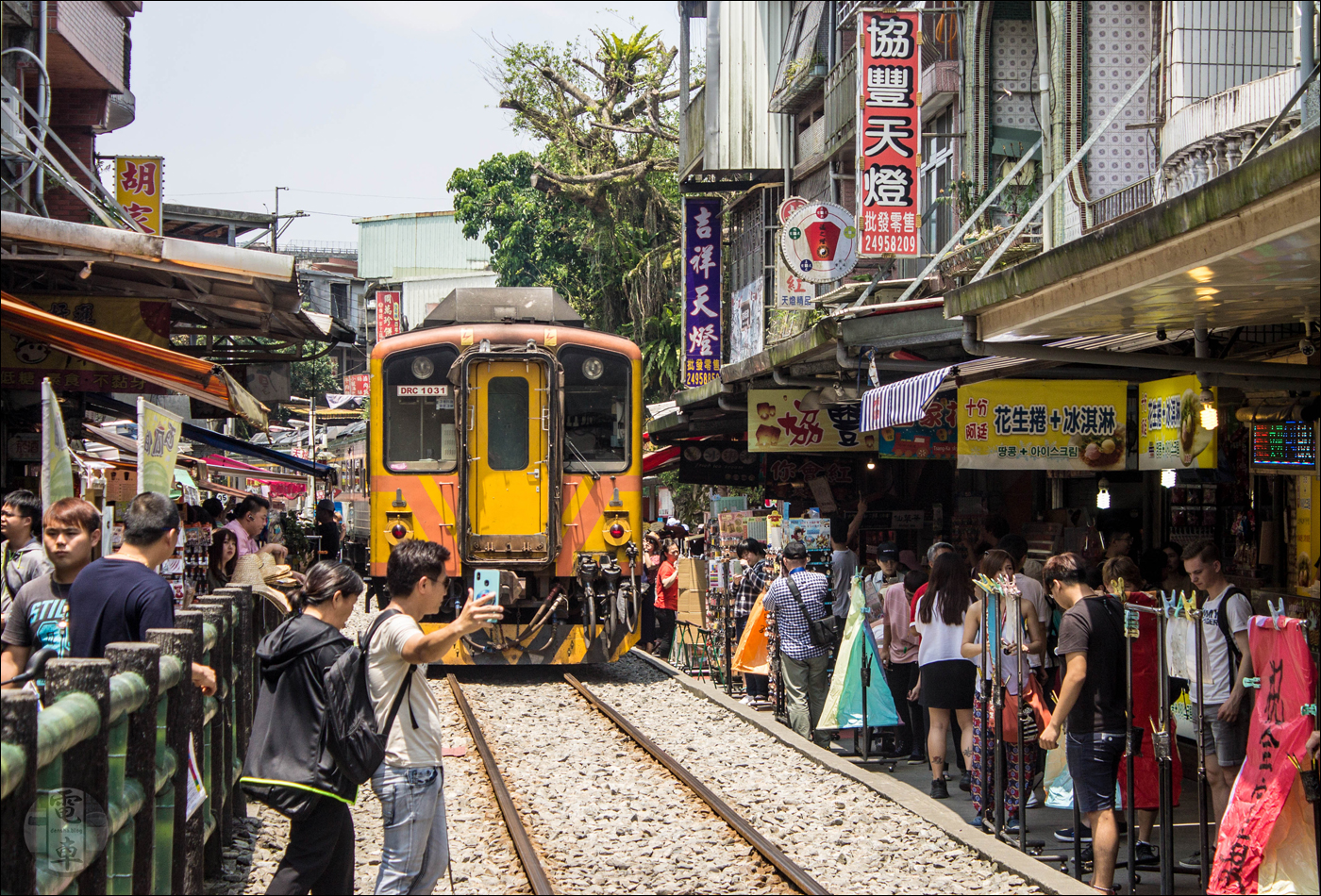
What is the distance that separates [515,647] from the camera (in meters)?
13.2

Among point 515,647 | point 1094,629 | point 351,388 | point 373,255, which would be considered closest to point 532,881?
point 1094,629

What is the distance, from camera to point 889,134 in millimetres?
12727

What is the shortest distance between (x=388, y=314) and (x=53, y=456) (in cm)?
3771

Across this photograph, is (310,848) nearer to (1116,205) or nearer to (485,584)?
(485,584)

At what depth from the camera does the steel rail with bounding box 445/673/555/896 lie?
6.44 metres

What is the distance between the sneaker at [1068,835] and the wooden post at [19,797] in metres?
5.43

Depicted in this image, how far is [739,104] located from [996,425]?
43.9ft

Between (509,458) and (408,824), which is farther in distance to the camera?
(509,458)

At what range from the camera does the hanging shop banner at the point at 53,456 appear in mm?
6969

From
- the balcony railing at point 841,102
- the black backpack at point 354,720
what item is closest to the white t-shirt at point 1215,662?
the black backpack at point 354,720

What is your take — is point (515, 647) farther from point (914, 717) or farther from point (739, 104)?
point (739, 104)

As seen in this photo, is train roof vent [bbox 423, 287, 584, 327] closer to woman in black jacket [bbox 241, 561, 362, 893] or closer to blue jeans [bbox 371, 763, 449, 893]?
woman in black jacket [bbox 241, 561, 362, 893]

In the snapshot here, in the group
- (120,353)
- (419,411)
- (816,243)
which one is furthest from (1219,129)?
(120,353)

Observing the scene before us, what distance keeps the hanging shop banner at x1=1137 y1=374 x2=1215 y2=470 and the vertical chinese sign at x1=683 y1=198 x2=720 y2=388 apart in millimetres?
14147
